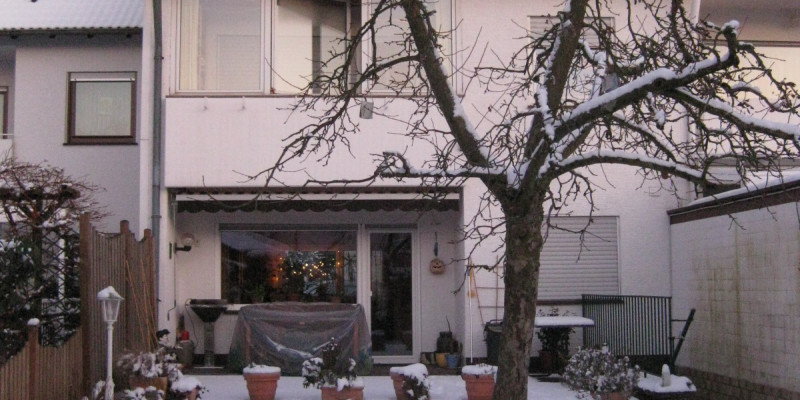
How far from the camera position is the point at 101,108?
1575 cm

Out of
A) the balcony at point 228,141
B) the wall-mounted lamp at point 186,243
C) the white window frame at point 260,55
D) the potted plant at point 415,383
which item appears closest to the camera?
the potted plant at point 415,383

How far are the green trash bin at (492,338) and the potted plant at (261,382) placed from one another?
3.48m

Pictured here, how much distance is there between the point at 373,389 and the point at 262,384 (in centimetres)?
177

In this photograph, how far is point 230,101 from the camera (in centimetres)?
1383

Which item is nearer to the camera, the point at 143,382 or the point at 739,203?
the point at 143,382

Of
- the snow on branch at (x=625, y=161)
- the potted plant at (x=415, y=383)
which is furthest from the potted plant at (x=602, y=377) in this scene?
the snow on branch at (x=625, y=161)

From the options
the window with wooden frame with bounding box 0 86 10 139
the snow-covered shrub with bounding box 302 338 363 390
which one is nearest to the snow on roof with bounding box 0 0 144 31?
the window with wooden frame with bounding box 0 86 10 139

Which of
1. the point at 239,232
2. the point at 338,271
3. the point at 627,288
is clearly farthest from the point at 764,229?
the point at 239,232

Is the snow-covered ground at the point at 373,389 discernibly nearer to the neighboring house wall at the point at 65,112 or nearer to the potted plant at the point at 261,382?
the potted plant at the point at 261,382

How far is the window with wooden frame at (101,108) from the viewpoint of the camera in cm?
1564

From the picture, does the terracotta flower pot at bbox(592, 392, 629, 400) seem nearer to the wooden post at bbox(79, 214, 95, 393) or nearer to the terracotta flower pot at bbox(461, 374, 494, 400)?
the terracotta flower pot at bbox(461, 374, 494, 400)

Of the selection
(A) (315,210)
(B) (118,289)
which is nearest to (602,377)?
(B) (118,289)

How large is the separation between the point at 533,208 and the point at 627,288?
7.67 metres

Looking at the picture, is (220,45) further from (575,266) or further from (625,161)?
(625,161)
